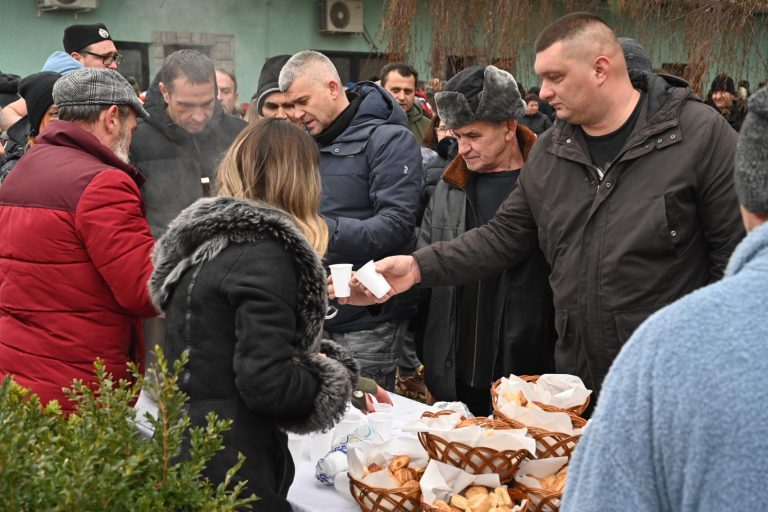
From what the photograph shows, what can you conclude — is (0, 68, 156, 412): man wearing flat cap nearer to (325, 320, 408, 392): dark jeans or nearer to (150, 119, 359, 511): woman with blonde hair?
(150, 119, 359, 511): woman with blonde hair

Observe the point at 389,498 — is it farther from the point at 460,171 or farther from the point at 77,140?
the point at 460,171

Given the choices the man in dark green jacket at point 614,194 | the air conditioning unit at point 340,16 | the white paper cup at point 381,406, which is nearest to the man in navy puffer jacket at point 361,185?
the man in dark green jacket at point 614,194

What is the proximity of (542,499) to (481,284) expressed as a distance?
163 centimetres

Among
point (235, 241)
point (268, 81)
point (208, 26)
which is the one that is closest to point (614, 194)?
point (235, 241)

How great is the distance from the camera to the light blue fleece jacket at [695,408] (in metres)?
1.11

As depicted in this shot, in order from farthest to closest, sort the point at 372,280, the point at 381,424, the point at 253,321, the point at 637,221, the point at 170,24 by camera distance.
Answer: the point at 170,24 < the point at 372,280 < the point at 637,221 < the point at 381,424 < the point at 253,321

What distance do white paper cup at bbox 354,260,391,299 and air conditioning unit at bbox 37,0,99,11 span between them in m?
10.4

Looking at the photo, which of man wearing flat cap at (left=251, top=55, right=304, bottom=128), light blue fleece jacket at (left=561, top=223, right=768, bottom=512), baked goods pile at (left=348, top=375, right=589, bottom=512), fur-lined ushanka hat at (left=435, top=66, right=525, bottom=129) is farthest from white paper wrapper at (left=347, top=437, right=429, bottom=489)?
man wearing flat cap at (left=251, top=55, right=304, bottom=128)

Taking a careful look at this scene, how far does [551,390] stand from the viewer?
2799 millimetres

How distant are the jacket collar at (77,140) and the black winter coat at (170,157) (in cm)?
77

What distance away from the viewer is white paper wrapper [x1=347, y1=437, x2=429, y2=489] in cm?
240

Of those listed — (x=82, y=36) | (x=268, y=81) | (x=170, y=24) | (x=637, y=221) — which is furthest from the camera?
(x=170, y=24)

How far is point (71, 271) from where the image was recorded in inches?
117

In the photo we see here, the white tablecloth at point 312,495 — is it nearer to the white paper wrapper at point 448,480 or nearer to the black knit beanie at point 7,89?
the white paper wrapper at point 448,480
